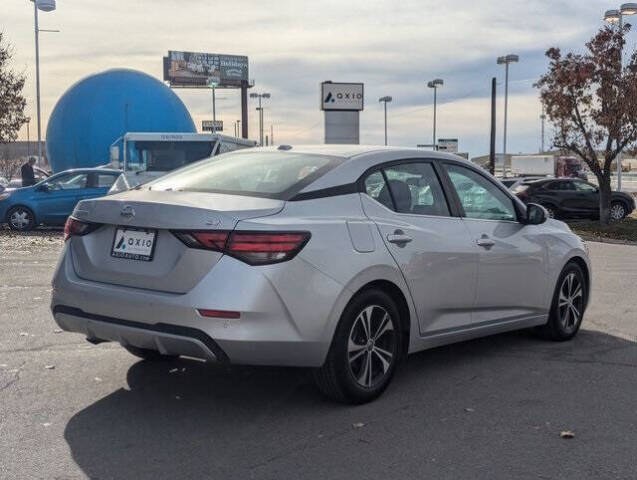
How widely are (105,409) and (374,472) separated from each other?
180 cm

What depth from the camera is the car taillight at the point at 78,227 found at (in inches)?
184

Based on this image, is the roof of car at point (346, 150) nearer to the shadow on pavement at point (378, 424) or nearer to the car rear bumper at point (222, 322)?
the car rear bumper at point (222, 322)

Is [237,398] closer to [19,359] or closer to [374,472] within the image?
[374,472]

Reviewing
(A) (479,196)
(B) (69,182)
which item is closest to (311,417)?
(A) (479,196)

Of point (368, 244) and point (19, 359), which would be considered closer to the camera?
point (368, 244)

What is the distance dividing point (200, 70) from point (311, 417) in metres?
96.1

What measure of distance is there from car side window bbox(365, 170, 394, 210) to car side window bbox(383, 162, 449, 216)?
2.1 inches

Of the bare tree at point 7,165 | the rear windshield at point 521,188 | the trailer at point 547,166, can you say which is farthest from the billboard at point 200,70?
the rear windshield at point 521,188

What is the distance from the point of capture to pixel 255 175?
4953mm

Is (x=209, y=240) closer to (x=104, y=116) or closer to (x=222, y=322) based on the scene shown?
(x=222, y=322)

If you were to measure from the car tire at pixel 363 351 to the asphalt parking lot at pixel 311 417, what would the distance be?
13 cm

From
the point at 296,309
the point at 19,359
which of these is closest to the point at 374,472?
the point at 296,309

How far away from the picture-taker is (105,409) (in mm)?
4637

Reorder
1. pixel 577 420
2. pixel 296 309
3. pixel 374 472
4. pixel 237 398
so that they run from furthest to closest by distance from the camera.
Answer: pixel 237 398 < pixel 577 420 < pixel 296 309 < pixel 374 472
